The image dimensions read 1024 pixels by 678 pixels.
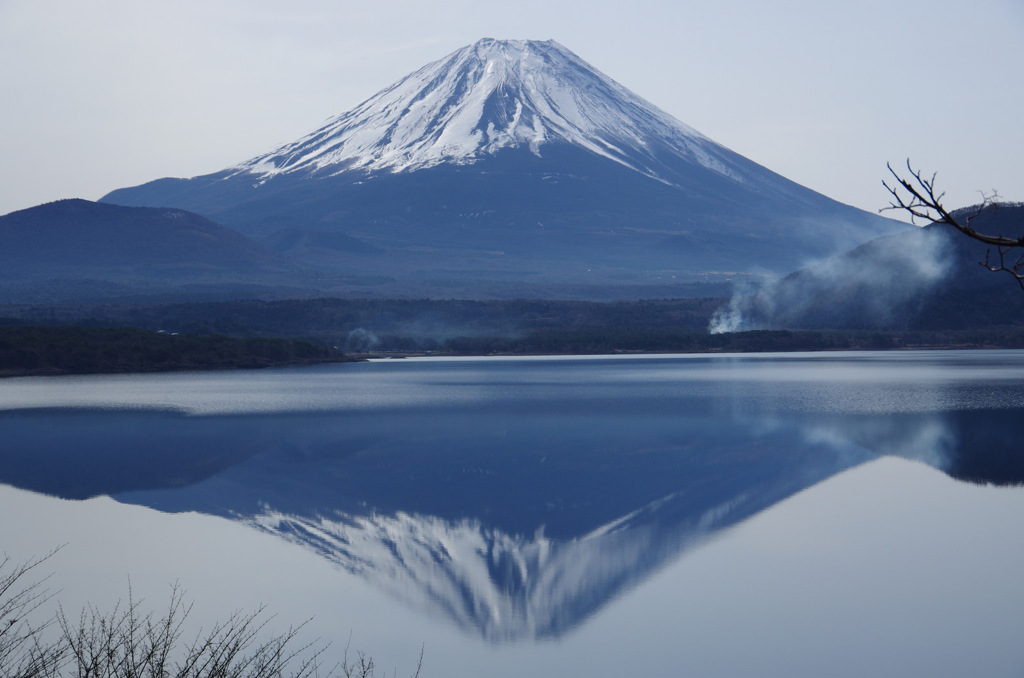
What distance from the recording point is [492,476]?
595 inches

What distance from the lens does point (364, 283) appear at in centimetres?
10244

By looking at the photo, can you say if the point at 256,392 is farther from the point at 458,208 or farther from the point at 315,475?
the point at 458,208

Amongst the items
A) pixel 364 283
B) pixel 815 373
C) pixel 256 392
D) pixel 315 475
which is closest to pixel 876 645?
pixel 315 475

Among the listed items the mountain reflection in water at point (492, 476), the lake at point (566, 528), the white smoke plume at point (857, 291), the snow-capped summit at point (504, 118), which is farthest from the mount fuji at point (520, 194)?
the lake at point (566, 528)

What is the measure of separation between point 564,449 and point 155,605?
9758 mm

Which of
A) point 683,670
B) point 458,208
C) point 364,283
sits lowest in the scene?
point 683,670

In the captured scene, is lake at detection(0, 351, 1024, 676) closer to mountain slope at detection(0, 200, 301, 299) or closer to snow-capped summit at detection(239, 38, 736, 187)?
mountain slope at detection(0, 200, 301, 299)

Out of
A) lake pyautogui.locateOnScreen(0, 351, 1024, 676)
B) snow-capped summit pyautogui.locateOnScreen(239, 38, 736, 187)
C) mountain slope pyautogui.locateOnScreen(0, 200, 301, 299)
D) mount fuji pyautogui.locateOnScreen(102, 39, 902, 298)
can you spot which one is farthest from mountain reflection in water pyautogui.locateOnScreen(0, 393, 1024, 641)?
snow-capped summit pyautogui.locateOnScreen(239, 38, 736, 187)

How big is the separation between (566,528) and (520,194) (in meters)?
133

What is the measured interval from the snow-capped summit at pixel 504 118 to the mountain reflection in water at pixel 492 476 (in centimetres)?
12809

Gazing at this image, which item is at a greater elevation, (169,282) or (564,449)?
(169,282)

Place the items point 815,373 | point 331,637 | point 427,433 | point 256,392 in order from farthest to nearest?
point 815,373
point 256,392
point 427,433
point 331,637

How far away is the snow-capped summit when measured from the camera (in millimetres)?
152250

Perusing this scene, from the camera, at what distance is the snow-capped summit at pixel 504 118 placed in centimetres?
15225
